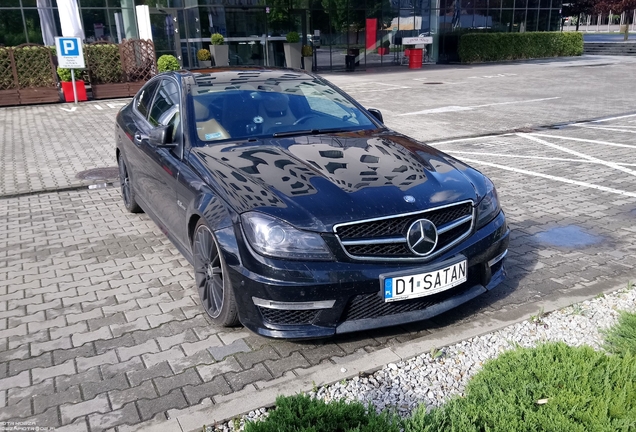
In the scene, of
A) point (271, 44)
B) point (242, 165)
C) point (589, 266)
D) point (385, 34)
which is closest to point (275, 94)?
point (242, 165)

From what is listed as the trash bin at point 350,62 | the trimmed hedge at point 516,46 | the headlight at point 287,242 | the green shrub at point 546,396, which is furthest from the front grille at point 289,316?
the trimmed hedge at point 516,46

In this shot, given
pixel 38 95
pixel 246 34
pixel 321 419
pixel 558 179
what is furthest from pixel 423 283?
pixel 246 34

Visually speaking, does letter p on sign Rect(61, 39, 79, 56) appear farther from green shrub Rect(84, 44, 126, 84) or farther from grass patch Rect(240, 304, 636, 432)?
grass patch Rect(240, 304, 636, 432)

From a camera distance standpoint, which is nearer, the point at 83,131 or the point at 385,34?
the point at 83,131

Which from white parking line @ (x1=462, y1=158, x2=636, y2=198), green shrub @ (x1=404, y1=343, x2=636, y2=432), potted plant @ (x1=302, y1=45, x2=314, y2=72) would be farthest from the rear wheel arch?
potted plant @ (x1=302, y1=45, x2=314, y2=72)

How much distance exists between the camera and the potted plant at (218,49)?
23.7 metres

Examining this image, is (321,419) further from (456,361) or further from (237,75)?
(237,75)

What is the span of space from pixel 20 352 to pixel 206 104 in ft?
7.49

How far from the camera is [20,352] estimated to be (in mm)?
3668

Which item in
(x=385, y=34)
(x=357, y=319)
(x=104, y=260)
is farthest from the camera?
(x=385, y=34)

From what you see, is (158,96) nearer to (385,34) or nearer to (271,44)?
(271,44)

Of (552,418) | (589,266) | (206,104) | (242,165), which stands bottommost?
(589,266)

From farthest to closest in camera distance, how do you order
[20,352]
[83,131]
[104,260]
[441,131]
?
[83,131] < [441,131] < [104,260] < [20,352]

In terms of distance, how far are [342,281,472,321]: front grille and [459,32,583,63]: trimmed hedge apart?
29.1 metres
